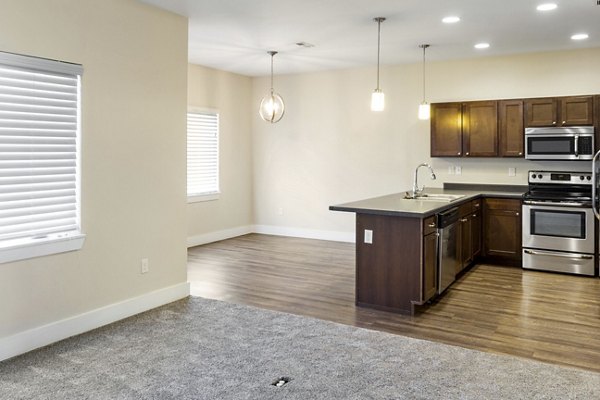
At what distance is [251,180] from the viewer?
28.8 ft

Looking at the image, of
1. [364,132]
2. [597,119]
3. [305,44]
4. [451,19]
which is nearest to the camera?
[451,19]

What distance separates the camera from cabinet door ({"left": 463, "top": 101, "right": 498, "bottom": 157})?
6449 millimetres

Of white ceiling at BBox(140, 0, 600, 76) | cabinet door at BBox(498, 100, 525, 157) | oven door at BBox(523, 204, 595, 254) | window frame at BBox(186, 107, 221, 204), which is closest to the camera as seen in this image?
white ceiling at BBox(140, 0, 600, 76)

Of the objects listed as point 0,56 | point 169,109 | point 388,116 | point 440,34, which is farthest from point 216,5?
point 388,116

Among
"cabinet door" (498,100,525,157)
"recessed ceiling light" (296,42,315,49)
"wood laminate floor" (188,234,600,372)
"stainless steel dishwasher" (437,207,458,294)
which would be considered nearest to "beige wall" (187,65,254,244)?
"wood laminate floor" (188,234,600,372)

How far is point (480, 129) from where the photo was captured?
21.4 ft

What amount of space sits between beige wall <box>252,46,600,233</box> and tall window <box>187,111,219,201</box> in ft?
3.23

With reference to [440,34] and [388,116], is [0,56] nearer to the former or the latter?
[440,34]

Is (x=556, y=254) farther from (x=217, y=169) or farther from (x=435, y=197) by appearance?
(x=217, y=169)

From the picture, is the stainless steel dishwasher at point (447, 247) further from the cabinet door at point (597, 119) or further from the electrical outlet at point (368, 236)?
the cabinet door at point (597, 119)

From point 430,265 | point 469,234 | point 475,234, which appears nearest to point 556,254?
point 475,234

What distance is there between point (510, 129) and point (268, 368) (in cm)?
467

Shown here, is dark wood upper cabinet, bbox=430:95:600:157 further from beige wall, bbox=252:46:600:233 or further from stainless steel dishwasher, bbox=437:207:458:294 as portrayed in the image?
stainless steel dishwasher, bbox=437:207:458:294

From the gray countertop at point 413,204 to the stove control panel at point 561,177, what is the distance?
217mm
